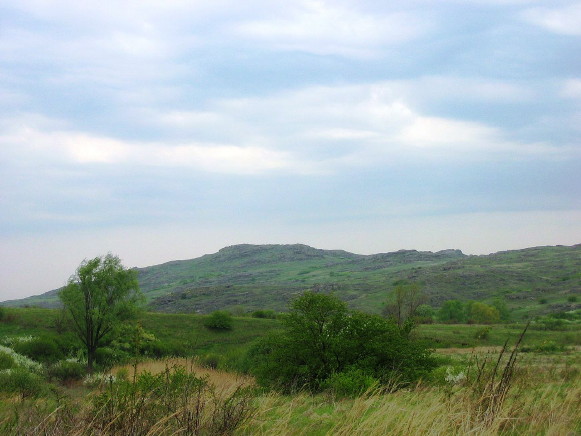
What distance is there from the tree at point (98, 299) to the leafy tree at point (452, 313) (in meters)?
59.4

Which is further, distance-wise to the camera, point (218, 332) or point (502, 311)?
point (502, 311)

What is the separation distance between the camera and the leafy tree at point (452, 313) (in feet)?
283

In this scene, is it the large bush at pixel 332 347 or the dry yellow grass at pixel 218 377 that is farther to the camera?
the large bush at pixel 332 347

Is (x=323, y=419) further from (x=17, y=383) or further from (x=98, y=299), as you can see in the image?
(x=98, y=299)

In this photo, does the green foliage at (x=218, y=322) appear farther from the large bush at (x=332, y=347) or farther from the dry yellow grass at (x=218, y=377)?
the large bush at (x=332, y=347)

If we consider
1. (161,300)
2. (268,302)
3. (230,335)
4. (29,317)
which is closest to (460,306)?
(230,335)

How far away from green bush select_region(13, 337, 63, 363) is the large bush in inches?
1253

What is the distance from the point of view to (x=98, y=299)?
42.9 m

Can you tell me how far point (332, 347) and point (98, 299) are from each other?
1199 inches

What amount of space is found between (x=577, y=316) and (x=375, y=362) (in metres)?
72.6

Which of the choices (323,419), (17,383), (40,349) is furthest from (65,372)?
(323,419)

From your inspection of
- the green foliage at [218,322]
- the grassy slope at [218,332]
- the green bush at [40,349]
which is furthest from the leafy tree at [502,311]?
the green bush at [40,349]

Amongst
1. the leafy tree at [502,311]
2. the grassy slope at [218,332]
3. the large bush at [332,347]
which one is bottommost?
the leafy tree at [502,311]

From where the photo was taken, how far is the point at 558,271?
146 meters
